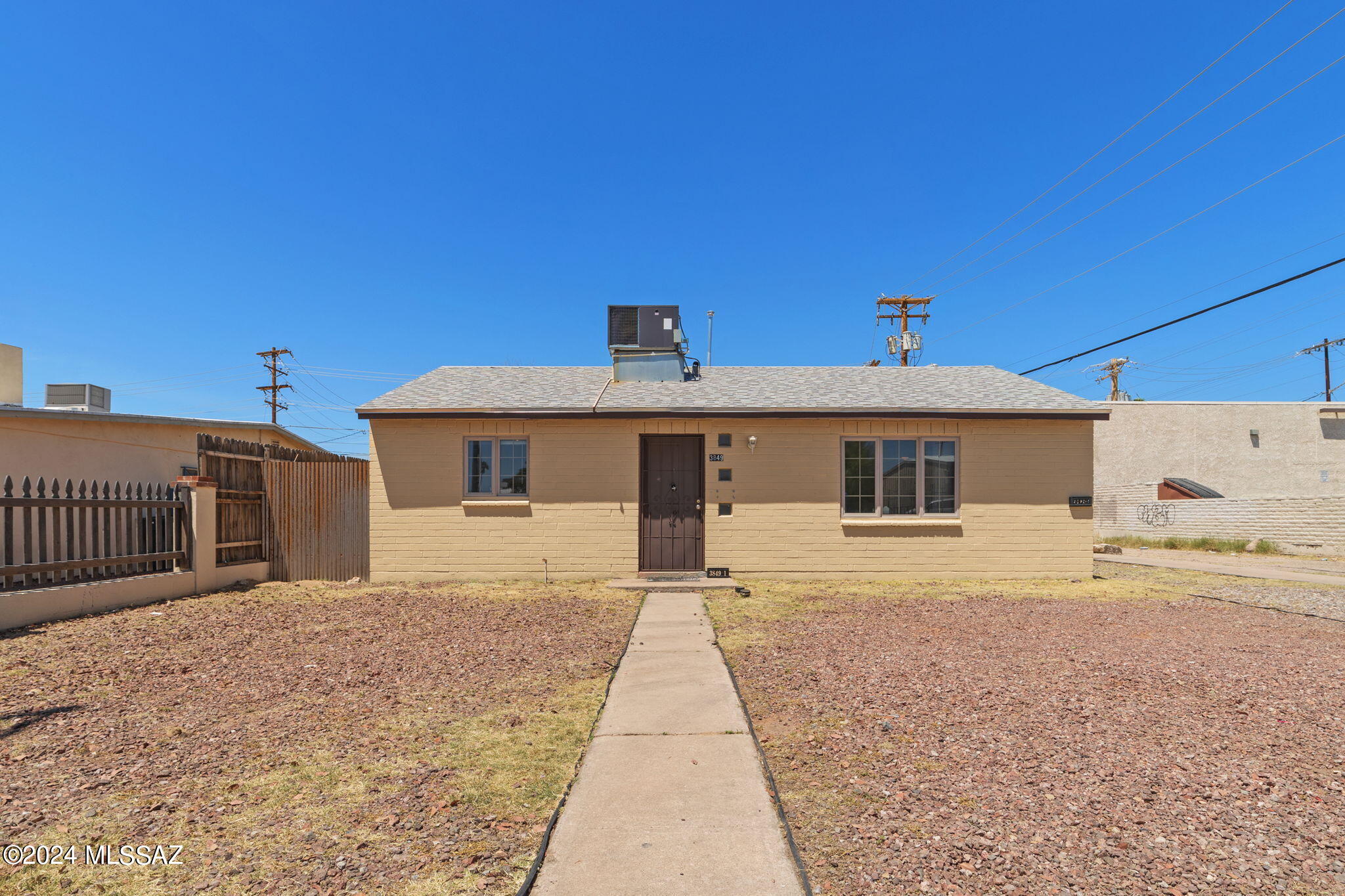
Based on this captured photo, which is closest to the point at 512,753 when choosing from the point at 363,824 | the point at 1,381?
the point at 363,824

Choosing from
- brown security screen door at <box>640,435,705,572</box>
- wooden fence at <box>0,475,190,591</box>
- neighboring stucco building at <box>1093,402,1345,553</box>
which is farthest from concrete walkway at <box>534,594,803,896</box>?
neighboring stucco building at <box>1093,402,1345,553</box>

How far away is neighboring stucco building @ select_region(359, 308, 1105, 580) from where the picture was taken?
39.3 ft

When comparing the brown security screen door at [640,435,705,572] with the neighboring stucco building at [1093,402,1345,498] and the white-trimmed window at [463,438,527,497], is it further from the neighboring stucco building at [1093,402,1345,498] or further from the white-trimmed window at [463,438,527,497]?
the neighboring stucco building at [1093,402,1345,498]

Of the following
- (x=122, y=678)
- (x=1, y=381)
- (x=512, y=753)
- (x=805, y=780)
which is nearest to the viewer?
(x=805, y=780)

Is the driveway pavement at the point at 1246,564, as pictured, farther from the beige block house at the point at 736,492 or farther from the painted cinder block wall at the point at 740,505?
the painted cinder block wall at the point at 740,505

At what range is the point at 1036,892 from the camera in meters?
2.65

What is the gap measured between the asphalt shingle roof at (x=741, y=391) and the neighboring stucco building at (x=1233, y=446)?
16507 millimetres

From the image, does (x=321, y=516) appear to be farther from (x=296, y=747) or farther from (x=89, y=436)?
(x=296, y=747)

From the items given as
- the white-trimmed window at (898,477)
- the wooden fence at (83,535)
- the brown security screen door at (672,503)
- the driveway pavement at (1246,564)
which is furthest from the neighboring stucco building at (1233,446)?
the wooden fence at (83,535)

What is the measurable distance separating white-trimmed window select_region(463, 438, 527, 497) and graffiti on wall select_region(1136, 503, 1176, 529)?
2127 centimetres

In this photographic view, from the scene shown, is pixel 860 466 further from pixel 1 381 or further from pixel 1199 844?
pixel 1 381

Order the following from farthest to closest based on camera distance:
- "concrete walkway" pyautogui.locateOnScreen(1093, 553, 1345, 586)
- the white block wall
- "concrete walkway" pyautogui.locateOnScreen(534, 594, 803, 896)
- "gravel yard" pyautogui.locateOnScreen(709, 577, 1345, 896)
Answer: the white block wall → "concrete walkway" pyautogui.locateOnScreen(1093, 553, 1345, 586) → "gravel yard" pyautogui.locateOnScreen(709, 577, 1345, 896) → "concrete walkway" pyautogui.locateOnScreen(534, 594, 803, 896)

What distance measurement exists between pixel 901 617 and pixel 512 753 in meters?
5.88

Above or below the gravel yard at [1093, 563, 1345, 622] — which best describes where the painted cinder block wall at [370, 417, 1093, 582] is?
above
